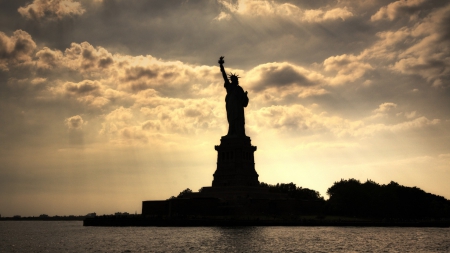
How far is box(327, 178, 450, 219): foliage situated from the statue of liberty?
76.9 ft

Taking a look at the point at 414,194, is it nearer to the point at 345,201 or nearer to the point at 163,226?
the point at 345,201

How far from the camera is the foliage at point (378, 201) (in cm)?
11819

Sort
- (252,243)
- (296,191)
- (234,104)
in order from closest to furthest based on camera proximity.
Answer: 1. (252,243)
2. (234,104)
3. (296,191)

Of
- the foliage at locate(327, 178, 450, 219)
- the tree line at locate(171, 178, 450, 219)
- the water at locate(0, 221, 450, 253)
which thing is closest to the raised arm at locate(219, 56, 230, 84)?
the tree line at locate(171, 178, 450, 219)

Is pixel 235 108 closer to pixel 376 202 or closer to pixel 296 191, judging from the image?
pixel 376 202

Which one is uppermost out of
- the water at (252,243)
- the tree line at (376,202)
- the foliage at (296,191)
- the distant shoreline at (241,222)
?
the foliage at (296,191)

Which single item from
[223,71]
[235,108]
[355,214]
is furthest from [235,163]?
[355,214]

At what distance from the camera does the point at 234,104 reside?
116812 mm

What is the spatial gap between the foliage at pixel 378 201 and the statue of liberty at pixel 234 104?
23426mm

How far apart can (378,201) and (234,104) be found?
33.9m

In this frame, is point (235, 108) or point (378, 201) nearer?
point (235, 108)

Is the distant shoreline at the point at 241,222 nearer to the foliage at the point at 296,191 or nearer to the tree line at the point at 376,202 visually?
the tree line at the point at 376,202

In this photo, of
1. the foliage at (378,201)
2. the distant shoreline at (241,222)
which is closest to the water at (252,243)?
the distant shoreline at (241,222)

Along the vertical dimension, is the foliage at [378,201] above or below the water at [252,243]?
above
